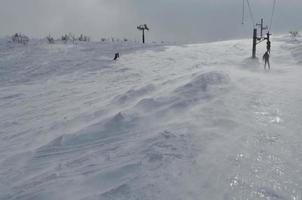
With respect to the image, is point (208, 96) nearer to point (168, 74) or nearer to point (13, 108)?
point (168, 74)

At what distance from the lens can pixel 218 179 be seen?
6.17 metres

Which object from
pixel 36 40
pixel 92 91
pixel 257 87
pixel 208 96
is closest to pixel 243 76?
pixel 257 87

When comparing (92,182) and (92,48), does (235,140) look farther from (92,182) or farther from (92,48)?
(92,48)

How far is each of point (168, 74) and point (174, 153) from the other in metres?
7.46

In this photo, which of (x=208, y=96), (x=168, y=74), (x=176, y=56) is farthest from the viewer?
(x=176, y=56)

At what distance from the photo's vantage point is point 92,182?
6625 mm

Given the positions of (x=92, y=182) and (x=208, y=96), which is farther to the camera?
(x=208, y=96)

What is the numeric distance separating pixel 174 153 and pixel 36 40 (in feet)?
69.2

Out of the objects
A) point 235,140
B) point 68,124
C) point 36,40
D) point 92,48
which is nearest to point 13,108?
point 68,124

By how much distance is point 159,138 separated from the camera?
766cm

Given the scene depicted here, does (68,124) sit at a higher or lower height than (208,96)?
lower

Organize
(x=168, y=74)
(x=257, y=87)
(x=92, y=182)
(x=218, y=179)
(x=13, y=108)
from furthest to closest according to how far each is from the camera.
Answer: (x=168, y=74) < (x=13, y=108) < (x=257, y=87) < (x=92, y=182) < (x=218, y=179)

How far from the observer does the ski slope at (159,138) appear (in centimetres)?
621

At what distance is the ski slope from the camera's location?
621 centimetres
